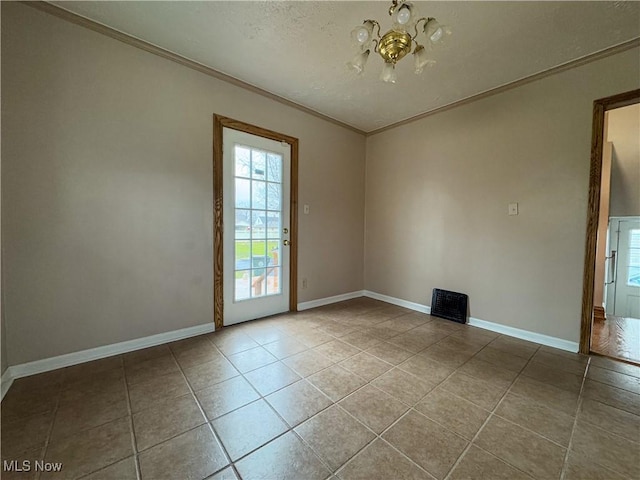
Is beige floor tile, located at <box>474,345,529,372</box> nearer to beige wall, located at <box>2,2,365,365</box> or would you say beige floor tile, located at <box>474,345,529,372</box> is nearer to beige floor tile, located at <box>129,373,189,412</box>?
beige floor tile, located at <box>129,373,189,412</box>

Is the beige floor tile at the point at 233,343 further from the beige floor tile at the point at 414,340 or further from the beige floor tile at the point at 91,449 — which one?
the beige floor tile at the point at 414,340

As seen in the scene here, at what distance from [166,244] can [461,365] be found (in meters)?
2.72

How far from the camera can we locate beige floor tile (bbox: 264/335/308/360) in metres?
2.14

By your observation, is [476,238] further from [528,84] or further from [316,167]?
[316,167]

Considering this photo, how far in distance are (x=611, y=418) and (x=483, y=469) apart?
1.00 m

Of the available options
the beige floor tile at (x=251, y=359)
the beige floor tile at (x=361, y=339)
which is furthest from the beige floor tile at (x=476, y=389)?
the beige floor tile at (x=251, y=359)

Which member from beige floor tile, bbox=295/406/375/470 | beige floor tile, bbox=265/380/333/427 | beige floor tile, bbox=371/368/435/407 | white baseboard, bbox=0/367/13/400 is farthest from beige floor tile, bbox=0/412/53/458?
beige floor tile, bbox=371/368/435/407

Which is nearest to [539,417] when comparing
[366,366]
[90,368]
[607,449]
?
[607,449]

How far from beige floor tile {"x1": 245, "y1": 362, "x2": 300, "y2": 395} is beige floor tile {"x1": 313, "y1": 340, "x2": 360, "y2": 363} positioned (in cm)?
38

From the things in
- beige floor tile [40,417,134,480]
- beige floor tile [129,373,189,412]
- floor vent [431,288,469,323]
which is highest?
floor vent [431,288,469,323]

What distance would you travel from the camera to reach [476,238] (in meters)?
2.85

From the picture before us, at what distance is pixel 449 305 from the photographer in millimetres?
3031

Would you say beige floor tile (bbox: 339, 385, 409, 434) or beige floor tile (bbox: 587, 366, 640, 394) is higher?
beige floor tile (bbox: 587, 366, 640, 394)

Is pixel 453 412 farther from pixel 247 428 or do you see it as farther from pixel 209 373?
pixel 209 373
